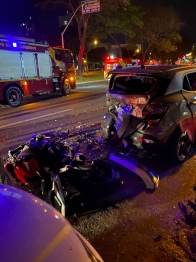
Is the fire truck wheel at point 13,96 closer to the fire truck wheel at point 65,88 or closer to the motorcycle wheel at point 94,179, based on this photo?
the fire truck wheel at point 65,88

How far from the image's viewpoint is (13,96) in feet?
43.2

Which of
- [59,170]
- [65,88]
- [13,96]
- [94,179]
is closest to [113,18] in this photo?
[65,88]

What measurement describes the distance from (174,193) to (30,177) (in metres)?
2.10

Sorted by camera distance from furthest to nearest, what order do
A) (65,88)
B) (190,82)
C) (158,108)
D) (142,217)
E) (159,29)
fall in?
(159,29) → (65,88) → (190,82) → (158,108) → (142,217)

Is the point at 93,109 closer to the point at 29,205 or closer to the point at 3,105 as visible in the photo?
the point at 3,105

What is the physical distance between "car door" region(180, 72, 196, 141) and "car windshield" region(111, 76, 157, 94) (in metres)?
0.63

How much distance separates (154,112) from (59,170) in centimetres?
185

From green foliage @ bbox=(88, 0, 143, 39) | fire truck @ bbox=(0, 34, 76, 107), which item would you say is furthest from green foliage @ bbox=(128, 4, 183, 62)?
fire truck @ bbox=(0, 34, 76, 107)

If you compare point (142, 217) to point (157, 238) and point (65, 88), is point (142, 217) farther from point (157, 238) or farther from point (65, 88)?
point (65, 88)

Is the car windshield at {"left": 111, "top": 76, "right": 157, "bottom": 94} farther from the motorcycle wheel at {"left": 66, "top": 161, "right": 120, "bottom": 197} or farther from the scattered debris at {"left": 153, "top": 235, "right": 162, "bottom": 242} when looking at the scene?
the scattered debris at {"left": 153, "top": 235, "right": 162, "bottom": 242}

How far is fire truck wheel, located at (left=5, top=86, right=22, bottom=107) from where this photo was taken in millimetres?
12828

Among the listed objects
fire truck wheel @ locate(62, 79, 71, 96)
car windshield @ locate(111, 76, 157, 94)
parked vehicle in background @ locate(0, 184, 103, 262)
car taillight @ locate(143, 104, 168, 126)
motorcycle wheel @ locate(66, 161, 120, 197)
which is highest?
car windshield @ locate(111, 76, 157, 94)

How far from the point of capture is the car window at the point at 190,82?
4.86m

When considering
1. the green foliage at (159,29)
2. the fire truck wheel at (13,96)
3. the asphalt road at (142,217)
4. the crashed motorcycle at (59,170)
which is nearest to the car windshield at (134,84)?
the asphalt road at (142,217)
